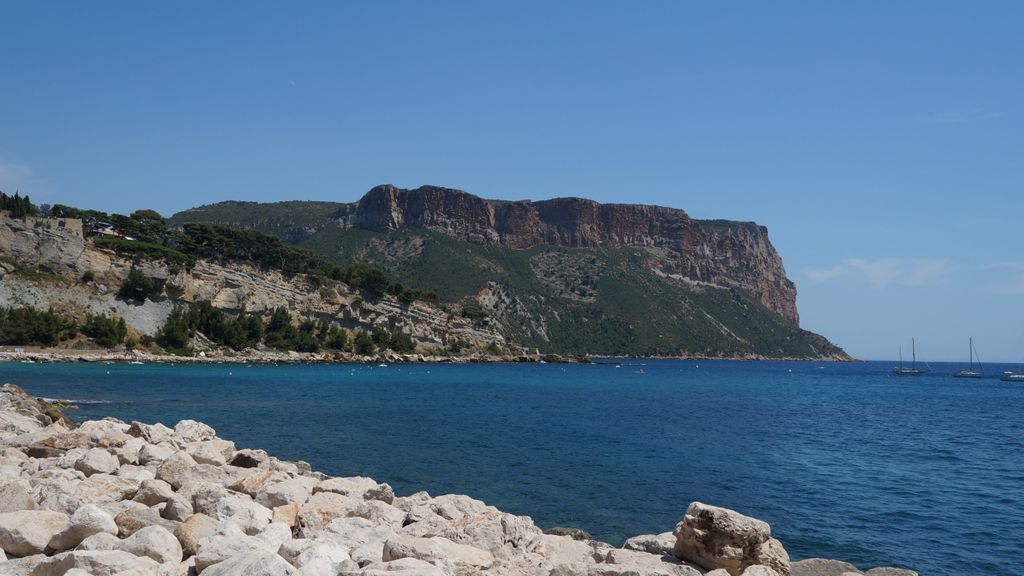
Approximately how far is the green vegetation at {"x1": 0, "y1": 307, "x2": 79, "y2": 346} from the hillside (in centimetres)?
7400

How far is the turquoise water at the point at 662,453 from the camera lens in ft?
48.9

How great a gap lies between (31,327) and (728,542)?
74331 millimetres

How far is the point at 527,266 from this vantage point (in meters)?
175

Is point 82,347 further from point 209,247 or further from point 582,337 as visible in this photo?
point 582,337

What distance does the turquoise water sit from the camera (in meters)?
14.9

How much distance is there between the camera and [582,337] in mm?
157000

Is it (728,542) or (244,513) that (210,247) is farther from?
(728,542)

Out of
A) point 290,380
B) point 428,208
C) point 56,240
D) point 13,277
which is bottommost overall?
point 290,380

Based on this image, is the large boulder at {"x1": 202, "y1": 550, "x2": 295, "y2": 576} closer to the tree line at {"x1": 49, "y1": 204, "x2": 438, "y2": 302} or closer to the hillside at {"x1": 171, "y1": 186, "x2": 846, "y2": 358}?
the tree line at {"x1": 49, "y1": 204, "x2": 438, "y2": 302}

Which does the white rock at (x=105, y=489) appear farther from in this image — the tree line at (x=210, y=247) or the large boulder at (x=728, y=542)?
the tree line at (x=210, y=247)

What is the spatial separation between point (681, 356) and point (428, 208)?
7302 cm

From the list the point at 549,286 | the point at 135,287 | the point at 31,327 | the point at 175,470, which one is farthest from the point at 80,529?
the point at 549,286

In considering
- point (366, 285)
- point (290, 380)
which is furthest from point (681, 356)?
point (290, 380)

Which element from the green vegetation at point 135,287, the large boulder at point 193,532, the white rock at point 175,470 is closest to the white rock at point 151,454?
the white rock at point 175,470
